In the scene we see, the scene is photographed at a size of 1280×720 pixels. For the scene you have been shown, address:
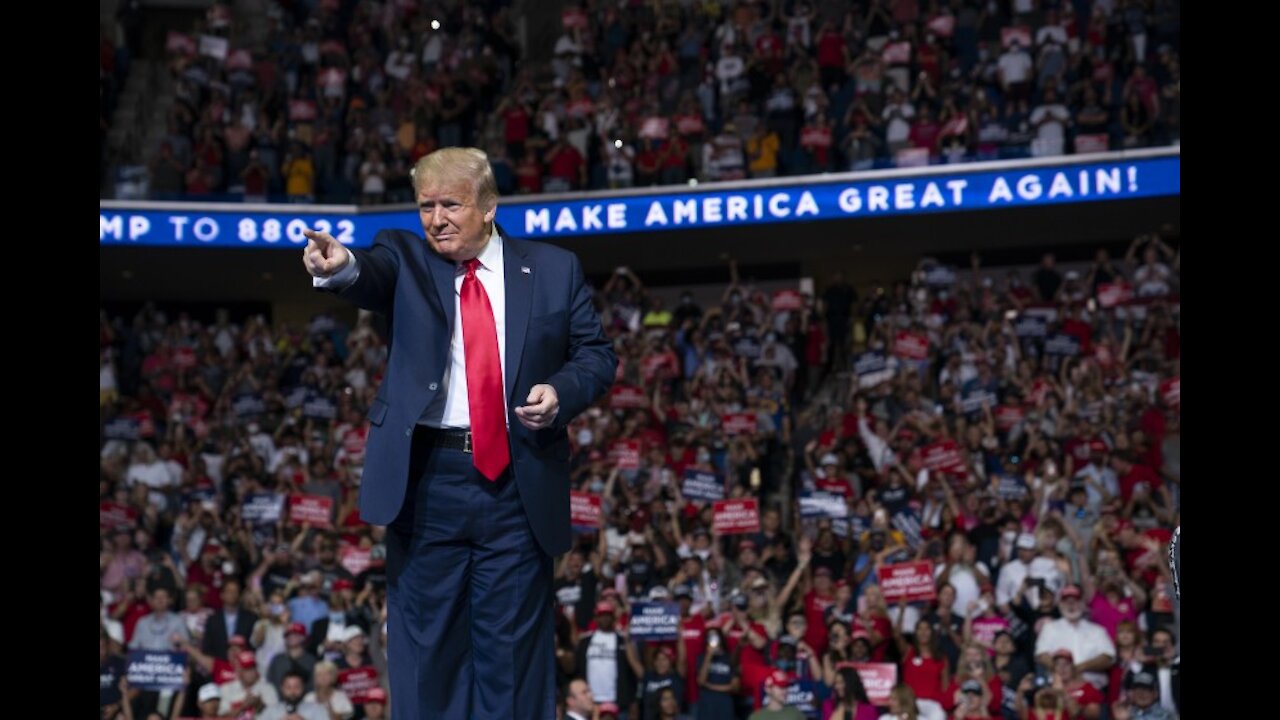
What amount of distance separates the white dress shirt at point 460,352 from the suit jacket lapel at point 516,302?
1 cm

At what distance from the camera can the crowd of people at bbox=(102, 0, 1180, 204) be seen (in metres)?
15.0

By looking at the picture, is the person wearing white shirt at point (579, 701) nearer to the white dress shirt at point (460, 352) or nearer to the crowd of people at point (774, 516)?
the crowd of people at point (774, 516)

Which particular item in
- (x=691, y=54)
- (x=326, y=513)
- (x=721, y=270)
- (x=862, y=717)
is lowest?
(x=862, y=717)

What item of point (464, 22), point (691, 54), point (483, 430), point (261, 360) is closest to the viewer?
point (483, 430)

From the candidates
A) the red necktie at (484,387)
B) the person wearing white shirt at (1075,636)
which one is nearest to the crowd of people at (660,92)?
the person wearing white shirt at (1075,636)

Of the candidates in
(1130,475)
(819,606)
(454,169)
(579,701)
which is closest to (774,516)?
(819,606)

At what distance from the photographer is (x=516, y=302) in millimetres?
3121

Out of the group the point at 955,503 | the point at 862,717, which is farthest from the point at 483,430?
the point at 955,503

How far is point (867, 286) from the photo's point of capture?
1873 centimetres

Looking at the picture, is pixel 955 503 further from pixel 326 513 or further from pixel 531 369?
pixel 531 369

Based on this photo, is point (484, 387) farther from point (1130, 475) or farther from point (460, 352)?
point (1130, 475)

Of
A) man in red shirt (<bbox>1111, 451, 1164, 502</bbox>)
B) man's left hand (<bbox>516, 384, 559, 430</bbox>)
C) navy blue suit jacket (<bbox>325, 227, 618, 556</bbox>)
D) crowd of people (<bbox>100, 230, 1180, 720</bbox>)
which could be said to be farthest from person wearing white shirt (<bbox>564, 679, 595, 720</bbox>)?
man's left hand (<bbox>516, 384, 559, 430</bbox>)

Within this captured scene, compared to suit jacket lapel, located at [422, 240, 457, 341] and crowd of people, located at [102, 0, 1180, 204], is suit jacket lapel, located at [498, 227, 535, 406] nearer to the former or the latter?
suit jacket lapel, located at [422, 240, 457, 341]
